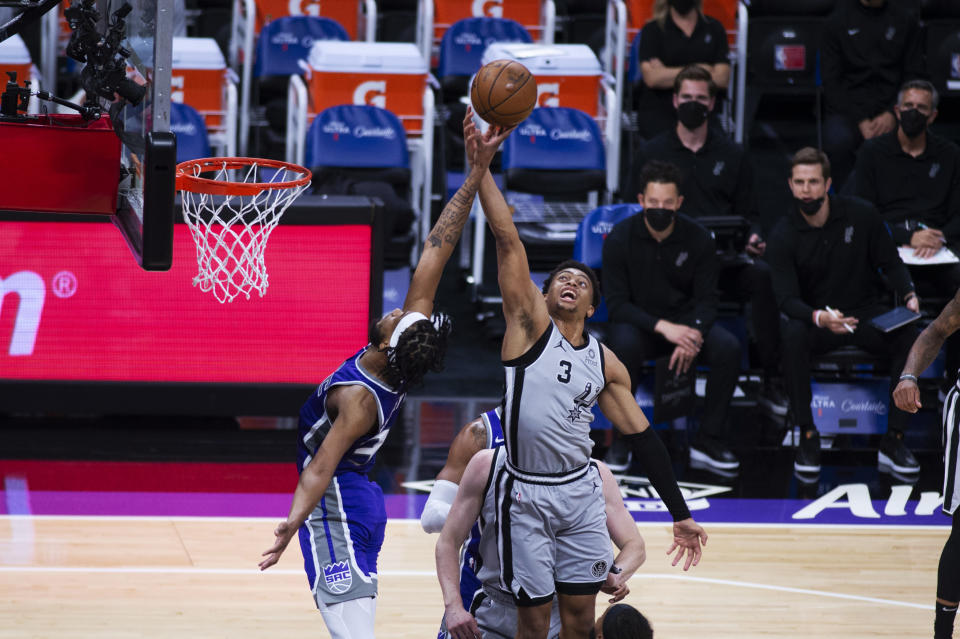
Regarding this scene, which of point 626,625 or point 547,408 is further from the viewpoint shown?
point 547,408

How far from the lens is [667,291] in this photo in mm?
8094

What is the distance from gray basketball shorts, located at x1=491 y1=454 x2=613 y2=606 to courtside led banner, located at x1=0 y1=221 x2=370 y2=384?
3.51 m

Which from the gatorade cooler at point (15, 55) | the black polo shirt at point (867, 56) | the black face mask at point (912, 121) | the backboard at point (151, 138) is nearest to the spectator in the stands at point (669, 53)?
the black polo shirt at point (867, 56)

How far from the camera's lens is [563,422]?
4758mm

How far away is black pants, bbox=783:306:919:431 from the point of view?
313 inches

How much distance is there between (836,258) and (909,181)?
3.89ft

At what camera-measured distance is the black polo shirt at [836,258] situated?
816 cm

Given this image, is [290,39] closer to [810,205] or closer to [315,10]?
[315,10]

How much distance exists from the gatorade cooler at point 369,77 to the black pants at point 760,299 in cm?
270

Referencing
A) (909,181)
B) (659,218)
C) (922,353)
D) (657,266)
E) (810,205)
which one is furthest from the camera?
(909,181)

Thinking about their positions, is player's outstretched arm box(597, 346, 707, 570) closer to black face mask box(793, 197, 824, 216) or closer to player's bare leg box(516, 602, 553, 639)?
player's bare leg box(516, 602, 553, 639)

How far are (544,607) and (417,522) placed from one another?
2.53m

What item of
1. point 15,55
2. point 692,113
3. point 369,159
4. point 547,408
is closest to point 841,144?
point 692,113

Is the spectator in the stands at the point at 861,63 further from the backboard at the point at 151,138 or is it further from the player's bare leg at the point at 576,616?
the backboard at the point at 151,138
